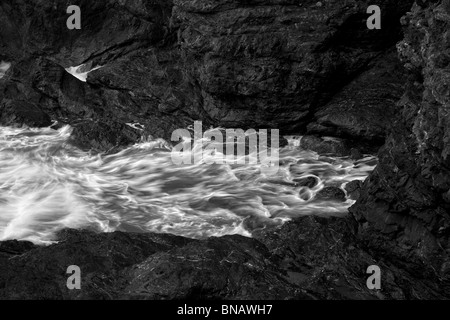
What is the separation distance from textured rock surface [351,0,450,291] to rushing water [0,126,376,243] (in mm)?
1290

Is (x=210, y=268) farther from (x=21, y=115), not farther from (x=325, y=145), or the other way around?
(x=21, y=115)

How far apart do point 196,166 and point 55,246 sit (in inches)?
224

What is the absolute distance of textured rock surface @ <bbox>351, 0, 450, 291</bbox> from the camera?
325 inches

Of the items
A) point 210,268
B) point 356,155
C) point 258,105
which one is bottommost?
point 210,268

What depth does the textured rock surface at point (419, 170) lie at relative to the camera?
8250 mm

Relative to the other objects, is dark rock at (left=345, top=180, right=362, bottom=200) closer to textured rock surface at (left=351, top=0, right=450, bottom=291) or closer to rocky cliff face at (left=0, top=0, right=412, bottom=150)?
textured rock surface at (left=351, top=0, right=450, bottom=291)

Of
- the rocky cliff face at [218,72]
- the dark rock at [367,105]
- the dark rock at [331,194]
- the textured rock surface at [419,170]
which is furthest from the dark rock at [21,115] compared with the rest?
the textured rock surface at [419,170]

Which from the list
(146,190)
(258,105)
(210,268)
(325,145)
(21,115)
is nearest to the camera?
(210,268)

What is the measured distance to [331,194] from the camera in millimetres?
11023

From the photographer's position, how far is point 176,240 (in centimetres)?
889

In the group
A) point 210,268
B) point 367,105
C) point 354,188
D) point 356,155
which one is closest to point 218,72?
point 367,105

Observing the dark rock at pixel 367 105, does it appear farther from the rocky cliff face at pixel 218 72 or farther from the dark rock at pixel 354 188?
the dark rock at pixel 354 188

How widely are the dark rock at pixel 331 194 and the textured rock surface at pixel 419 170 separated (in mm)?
1006

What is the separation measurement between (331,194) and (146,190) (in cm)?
378
